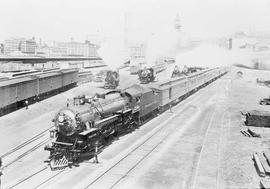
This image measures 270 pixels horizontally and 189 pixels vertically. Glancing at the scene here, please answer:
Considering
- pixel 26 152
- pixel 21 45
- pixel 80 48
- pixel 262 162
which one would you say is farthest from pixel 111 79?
pixel 80 48

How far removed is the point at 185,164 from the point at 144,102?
9.49 m

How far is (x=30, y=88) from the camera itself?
31.2 meters

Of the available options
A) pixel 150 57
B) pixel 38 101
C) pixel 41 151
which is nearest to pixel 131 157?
pixel 41 151

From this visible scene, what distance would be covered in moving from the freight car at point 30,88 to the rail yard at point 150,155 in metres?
0.97

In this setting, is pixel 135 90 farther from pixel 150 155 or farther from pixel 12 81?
pixel 12 81

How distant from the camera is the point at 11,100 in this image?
27.9 m

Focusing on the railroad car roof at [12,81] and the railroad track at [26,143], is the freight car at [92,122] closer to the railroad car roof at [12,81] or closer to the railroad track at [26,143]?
the railroad track at [26,143]

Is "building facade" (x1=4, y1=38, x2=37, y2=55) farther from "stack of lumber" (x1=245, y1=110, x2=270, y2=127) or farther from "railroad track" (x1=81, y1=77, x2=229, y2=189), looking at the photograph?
"railroad track" (x1=81, y1=77, x2=229, y2=189)

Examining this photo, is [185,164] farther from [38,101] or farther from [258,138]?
[38,101]

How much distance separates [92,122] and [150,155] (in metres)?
3.94

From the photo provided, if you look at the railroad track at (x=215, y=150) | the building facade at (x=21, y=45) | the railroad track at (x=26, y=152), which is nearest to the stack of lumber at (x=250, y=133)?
the railroad track at (x=215, y=150)

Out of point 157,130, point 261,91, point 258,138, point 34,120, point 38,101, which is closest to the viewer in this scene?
point 258,138

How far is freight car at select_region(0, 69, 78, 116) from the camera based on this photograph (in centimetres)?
2733

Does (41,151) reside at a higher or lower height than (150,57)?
lower
